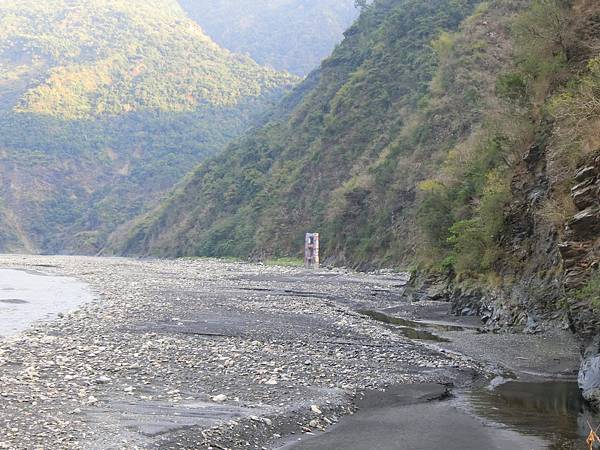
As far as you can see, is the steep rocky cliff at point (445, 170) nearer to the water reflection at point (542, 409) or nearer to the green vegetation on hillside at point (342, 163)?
the green vegetation on hillside at point (342, 163)

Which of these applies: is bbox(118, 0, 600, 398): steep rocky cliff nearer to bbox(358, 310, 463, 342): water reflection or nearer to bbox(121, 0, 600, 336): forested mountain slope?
bbox(121, 0, 600, 336): forested mountain slope

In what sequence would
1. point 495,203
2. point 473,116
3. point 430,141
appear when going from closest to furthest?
point 495,203, point 473,116, point 430,141

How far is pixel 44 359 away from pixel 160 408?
6334 mm

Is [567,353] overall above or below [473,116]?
below

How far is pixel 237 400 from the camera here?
52.9ft

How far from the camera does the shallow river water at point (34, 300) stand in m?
30.9

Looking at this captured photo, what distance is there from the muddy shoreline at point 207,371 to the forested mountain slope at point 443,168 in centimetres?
454

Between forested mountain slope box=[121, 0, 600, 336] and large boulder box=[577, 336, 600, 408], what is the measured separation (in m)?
0.58

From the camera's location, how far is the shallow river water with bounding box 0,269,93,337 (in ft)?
102

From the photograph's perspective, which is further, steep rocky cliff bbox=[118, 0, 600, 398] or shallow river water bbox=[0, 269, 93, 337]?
shallow river water bbox=[0, 269, 93, 337]

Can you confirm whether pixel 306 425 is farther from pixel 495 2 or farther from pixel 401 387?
pixel 495 2

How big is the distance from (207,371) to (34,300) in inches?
1050

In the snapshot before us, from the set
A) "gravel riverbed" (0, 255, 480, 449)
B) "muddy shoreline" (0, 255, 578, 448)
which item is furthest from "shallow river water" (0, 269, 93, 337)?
"muddy shoreline" (0, 255, 578, 448)

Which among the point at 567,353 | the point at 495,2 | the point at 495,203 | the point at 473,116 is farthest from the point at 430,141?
the point at 567,353
